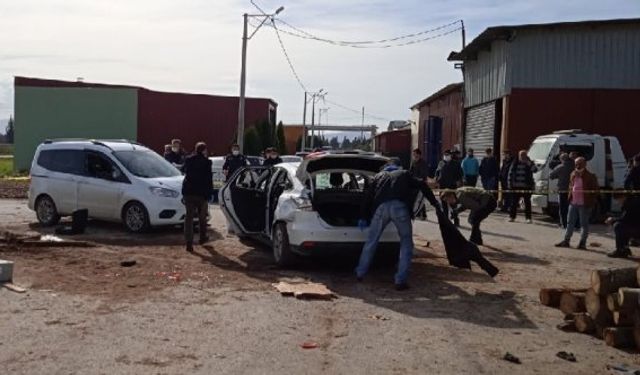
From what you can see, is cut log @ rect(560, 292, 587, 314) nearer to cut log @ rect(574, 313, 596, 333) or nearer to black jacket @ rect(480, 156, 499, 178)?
cut log @ rect(574, 313, 596, 333)

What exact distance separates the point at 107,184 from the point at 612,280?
33.4 ft

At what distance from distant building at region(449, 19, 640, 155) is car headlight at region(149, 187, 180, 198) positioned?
13669mm

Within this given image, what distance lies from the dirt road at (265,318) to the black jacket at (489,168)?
8.09m

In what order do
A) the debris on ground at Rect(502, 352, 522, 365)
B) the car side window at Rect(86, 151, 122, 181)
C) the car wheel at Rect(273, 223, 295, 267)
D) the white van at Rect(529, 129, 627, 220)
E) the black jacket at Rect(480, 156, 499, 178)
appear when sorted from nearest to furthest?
the debris on ground at Rect(502, 352, 522, 365)
the car wheel at Rect(273, 223, 295, 267)
the car side window at Rect(86, 151, 122, 181)
the white van at Rect(529, 129, 627, 220)
the black jacket at Rect(480, 156, 499, 178)

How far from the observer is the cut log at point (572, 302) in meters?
7.73

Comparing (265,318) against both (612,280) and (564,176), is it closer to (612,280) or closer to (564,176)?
(612,280)

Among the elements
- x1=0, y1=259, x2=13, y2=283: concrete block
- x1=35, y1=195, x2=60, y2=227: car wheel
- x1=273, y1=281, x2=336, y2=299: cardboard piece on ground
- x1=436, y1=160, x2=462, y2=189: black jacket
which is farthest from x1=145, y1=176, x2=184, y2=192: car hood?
x1=436, y1=160, x2=462, y2=189: black jacket

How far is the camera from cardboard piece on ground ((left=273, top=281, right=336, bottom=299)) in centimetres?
873

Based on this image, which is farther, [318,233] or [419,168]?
[419,168]

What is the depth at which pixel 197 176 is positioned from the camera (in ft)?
41.0

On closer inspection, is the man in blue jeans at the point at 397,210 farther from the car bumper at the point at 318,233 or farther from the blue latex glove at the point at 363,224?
the car bumper at the point at 318,233

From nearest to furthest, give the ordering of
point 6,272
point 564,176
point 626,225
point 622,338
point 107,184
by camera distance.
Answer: point 622,338
point 6,272
point 626,225
point 107,184
point 564,176

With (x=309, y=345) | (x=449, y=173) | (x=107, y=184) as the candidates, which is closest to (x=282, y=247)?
(x=309, y=345)

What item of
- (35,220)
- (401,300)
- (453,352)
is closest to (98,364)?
(453,352)
